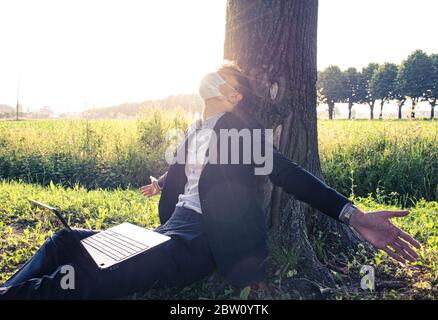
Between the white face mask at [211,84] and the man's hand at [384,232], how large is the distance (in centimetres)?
126

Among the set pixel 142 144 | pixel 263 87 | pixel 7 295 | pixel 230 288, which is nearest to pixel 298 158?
pixel 263 87

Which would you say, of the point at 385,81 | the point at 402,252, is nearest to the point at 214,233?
the point at 402,252

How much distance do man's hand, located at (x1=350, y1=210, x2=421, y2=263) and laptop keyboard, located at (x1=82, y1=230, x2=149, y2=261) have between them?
1.32 m

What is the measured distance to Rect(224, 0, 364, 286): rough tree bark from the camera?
10.8 ft

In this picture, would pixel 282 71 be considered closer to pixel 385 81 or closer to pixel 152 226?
pixel 152 226

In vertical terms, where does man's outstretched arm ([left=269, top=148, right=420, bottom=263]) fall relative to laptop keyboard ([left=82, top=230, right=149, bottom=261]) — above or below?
above

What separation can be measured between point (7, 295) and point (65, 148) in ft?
24.2

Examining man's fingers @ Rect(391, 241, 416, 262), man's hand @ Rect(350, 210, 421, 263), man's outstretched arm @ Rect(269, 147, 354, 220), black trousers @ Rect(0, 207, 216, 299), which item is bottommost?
black trousers @ Rect(0, 207, 216, 299)

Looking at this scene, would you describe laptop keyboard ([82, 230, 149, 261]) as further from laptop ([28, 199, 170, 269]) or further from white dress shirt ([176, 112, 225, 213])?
white dress shirt ([176, 112, 225, 213])

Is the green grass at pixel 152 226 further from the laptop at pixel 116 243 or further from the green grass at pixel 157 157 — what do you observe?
the green grass at pixel 157 157

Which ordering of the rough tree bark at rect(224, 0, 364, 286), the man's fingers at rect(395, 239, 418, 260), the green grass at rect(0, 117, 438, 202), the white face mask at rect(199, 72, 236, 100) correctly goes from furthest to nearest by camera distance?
the green grass at rect(0, 117, 438, 202)
the rough tree bark at rect(224, 0, 364, 286)
the white face mask at rect(199, 72, 236, 100)
the man's fingers at rect(395, 239, 418, 260)

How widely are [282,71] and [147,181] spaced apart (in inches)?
216

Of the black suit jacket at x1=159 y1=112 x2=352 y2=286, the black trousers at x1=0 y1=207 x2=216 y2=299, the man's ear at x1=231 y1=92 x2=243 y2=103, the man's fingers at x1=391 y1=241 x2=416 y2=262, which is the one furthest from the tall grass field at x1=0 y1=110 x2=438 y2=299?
the man's ear at x1=231 y1=92 x2=243 y2=103

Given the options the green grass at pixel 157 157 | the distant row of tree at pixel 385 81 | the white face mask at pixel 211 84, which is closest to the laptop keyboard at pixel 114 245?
the white face mask at pixel 211 84
